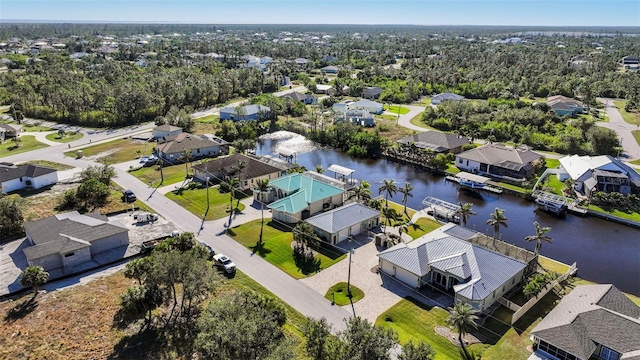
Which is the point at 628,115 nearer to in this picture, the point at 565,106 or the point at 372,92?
the point at 565,106

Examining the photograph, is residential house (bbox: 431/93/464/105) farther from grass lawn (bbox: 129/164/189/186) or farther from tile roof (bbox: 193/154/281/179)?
grass lawn (bbox: 129/164/189/186)

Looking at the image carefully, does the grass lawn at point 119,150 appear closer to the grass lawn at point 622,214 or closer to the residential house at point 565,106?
the grass lawn at point 622,214

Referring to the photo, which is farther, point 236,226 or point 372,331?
point 236,226

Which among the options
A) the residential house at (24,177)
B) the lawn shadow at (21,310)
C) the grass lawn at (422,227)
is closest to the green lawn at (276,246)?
the grass lawn at (422,227)

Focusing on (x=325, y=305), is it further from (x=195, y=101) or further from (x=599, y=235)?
(x=195, y=101)

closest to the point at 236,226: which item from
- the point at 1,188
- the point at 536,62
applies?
the point at 1,188

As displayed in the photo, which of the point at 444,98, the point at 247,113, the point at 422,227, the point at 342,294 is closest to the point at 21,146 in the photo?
the point at 247,113
